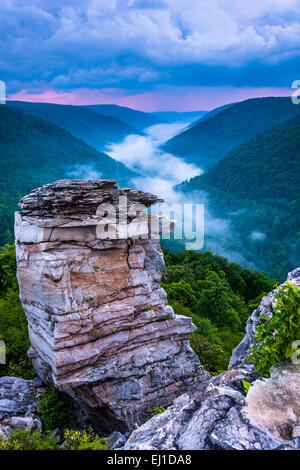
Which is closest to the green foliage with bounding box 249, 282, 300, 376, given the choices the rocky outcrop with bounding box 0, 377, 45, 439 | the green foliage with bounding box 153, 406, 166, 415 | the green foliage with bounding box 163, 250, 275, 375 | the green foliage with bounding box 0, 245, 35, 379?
the green foliage with bounding box 153, 406, 166, 415

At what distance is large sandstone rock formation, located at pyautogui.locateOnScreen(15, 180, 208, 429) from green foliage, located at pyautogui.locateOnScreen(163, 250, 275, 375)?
5.17 metres

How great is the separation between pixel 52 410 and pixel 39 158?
145 metres

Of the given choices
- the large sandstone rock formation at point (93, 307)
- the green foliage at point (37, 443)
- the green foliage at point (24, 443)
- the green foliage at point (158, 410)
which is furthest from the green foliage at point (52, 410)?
the green foliage at point (158, 410)

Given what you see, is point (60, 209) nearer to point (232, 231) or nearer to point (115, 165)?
point (232, 231)

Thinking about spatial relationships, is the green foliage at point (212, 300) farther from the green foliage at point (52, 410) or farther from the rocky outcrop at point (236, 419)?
the rocky outcrop at point (236, 419)

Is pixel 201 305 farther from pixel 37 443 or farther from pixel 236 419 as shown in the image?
pixel 236 419

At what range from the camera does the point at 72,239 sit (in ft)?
43.5

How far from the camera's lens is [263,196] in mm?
127125

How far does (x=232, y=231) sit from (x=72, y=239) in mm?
113590

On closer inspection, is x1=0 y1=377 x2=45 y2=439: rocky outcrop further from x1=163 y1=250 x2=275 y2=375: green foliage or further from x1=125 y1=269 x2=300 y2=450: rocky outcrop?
x1=163 y1=250 x2=275 y2=375: green foliage

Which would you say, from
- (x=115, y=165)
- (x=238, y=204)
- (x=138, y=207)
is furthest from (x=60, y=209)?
(x=115, y=165)

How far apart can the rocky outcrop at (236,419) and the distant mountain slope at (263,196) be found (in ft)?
267

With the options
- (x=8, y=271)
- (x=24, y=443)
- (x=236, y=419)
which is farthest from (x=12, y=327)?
(x=236, y=419)

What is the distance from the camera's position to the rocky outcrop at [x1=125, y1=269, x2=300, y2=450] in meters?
5.54
